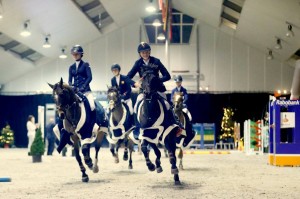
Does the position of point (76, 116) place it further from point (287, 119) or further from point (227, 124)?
point (227, 124)

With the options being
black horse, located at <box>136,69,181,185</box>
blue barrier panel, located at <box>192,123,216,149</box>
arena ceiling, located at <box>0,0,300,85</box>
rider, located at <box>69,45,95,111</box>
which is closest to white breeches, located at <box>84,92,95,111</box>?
rider, located at <box>69,45,95,111</box>

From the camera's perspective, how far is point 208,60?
31.0 metres

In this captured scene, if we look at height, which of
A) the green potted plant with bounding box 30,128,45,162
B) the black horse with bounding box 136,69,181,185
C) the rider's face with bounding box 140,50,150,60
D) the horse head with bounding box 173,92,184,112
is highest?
the rider's face with bounding box 140,50,150,60

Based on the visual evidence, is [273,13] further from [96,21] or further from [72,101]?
[72,101]

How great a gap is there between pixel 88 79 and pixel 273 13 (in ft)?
43.1

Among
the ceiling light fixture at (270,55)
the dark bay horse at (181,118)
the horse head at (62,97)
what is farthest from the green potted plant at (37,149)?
the ceiling light fixture at (270,55)

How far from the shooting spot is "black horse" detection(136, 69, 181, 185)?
25.4ft

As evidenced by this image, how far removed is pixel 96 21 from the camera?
28453 mm

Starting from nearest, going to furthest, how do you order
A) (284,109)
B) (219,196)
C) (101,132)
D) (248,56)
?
(219,196) → (101,132) → (284,109) → (248,56)

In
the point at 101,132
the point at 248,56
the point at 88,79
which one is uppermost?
the point at 248,56

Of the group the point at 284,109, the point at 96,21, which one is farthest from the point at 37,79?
the point at 284,109

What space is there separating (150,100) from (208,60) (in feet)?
77.1

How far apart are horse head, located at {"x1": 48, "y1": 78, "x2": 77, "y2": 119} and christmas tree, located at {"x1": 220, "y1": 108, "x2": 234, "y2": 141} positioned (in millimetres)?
23294

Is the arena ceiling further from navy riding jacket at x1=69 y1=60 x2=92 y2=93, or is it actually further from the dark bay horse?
navy riding jacket at x1=69 y1=60 x2=92 y2=93
